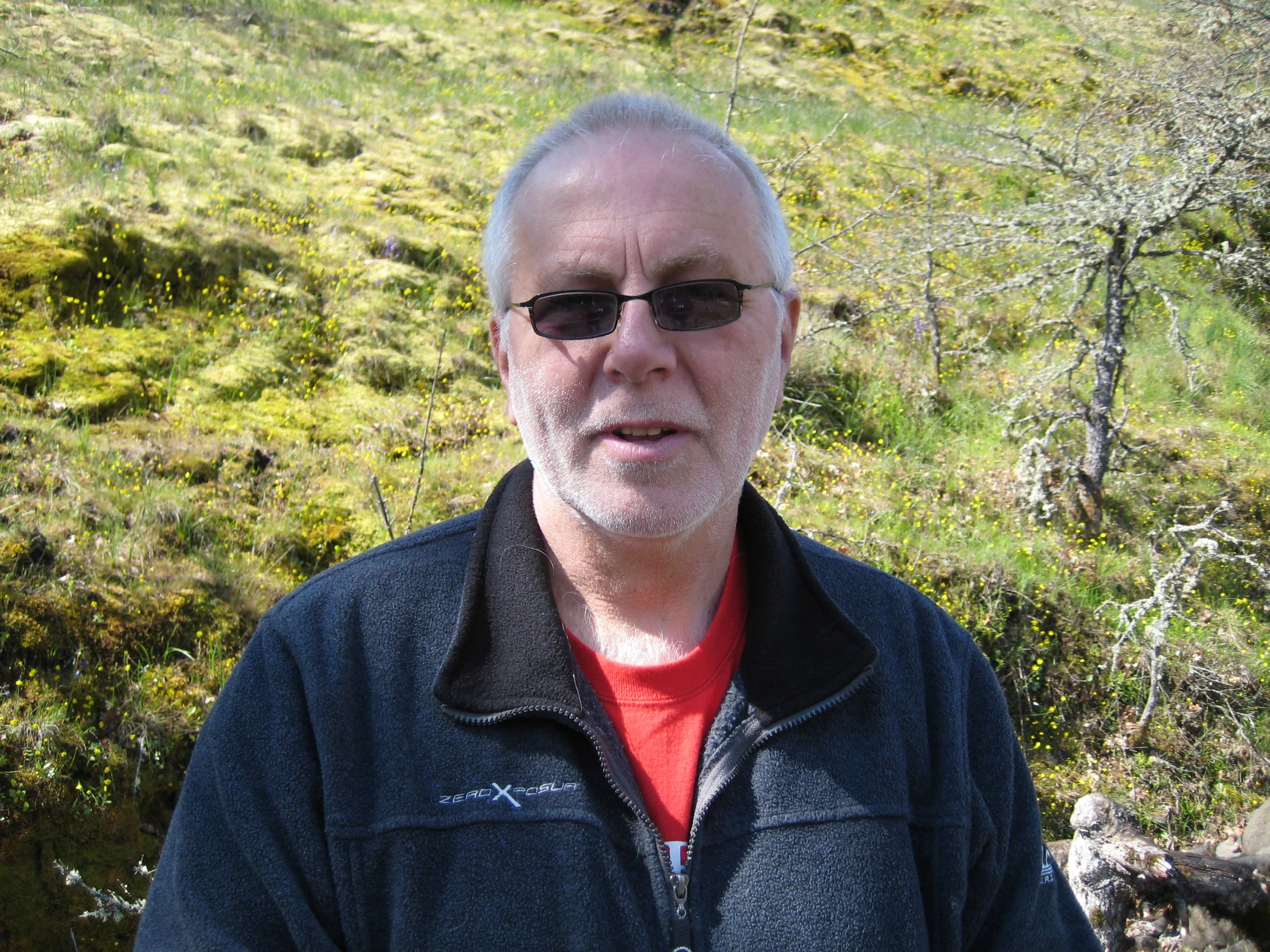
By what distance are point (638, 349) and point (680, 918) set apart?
1003 mm

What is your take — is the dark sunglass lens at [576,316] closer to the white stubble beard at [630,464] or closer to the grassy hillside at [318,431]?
the white stubble beard at [630,464]

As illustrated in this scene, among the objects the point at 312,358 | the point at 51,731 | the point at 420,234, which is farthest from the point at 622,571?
the point at 420,234

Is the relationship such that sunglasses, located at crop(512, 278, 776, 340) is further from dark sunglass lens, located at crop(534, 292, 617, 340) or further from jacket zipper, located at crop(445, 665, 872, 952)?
jacket zipper, located at crop(445, 665, 872, 952)

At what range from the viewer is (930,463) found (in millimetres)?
5914

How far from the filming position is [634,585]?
1.80 meters

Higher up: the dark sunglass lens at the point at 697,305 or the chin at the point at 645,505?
the dark sunglass lens at the point at 697,305

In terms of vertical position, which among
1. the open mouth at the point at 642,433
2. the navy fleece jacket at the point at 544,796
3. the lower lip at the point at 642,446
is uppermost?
the open mouth at the point at 642,433

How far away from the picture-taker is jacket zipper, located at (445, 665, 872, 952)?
151 cm

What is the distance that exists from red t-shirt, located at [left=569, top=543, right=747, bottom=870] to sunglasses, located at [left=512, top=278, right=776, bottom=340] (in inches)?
23.7

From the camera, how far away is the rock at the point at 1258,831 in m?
4.07

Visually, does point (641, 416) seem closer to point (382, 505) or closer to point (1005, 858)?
point (1005, 858)

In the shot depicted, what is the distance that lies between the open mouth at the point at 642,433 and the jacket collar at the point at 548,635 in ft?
0.96

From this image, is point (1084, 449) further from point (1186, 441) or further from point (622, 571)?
point (622, 571)

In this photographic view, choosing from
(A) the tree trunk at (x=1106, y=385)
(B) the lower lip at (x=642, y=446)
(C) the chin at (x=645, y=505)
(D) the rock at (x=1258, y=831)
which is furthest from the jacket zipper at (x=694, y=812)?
(A) the tree trunk at (x=1106, y=385)
